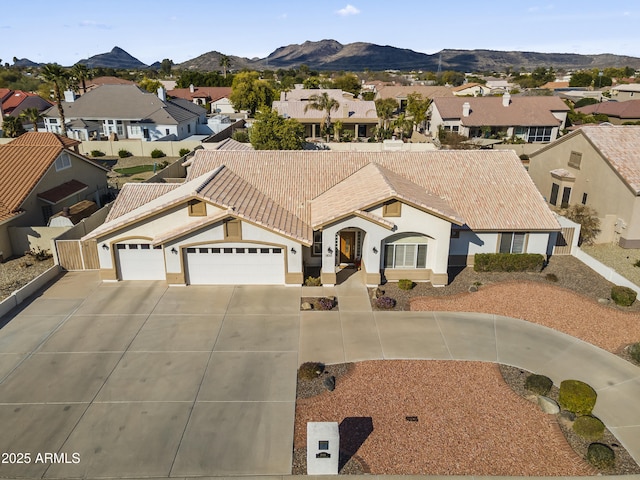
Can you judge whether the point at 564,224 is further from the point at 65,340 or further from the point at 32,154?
the point at 32,154

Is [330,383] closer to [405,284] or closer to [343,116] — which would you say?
[405,284]

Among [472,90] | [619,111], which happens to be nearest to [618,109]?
[619,111]

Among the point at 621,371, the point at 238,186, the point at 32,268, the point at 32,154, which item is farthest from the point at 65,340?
the point at 621,371

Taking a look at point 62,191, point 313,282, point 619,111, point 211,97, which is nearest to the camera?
point 313,282

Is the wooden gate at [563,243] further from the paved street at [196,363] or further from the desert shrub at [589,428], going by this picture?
the desert shrub at [589,428]

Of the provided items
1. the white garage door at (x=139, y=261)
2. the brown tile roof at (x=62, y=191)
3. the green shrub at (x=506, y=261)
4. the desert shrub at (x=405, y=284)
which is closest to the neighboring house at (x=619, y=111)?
the green shrub at (x=506, y=261)

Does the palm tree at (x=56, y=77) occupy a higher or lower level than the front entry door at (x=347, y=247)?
higher
